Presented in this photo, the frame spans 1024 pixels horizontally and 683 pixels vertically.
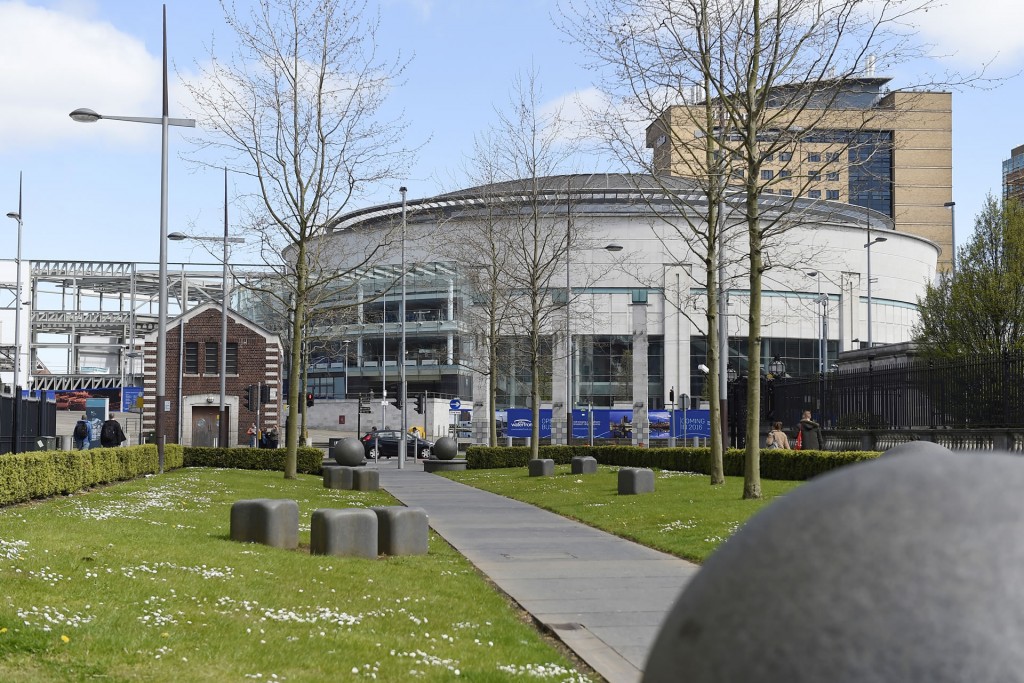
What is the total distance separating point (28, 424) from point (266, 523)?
16.7 meters

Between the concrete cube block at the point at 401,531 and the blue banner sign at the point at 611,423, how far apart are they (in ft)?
96.0

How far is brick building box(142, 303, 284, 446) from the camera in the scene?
200ft

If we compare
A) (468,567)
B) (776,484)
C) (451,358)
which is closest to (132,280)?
(451,358)

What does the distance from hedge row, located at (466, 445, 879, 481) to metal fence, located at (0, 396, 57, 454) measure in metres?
17.1

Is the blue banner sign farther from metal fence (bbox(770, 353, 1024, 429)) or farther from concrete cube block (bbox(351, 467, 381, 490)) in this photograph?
concrete cube block (bbox(351, 467, 381, 490))

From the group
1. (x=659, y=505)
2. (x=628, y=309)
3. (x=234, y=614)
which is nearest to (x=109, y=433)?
(x=659, y=505)

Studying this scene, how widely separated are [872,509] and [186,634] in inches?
242

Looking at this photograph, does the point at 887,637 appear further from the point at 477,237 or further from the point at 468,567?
the point at 477,237

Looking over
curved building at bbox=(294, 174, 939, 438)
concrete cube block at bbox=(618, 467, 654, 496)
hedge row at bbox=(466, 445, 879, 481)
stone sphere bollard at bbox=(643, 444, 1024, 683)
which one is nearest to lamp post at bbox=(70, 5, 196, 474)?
concrete cube block at bbox=(618, 467, 654, 496)

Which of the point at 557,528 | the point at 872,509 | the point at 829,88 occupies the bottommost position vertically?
the point at 557,528

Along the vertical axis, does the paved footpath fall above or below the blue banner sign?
below

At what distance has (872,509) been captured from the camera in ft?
8.16

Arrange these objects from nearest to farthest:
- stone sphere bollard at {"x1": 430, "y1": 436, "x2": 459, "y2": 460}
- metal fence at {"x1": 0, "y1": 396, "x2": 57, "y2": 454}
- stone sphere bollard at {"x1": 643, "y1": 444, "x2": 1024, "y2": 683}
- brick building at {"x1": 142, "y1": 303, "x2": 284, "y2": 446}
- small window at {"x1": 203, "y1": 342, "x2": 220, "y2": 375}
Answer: stone sphere bollard at {"x1": 643, "y1": 444, "x2": 1024, "y2": 683}, metal fence at {"x1": 0, "y1": 396, "x2": 57, "y2": 454}, stone sphere bollard at {"x1": 430, "y1": 436, "x2": 459, "y2": 460}, brick building at {"x1": 142, "y1": 303, "x2": 284, "y2": 446}, small window at {"x1": 203, "y1": 342, "x2": 220, "y2": 375}

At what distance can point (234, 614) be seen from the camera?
27.8 feet
